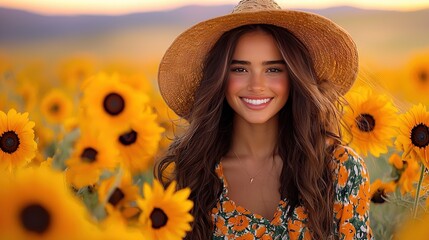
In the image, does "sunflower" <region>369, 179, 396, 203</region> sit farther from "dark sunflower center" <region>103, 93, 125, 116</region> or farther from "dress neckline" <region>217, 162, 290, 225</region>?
"dark sunflower center" <region>103, 93, 125, 116</region>

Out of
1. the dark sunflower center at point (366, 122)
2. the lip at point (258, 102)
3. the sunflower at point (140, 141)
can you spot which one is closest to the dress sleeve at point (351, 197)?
the lip at point (258, 102)

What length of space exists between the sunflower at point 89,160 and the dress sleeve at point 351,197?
1.70ft

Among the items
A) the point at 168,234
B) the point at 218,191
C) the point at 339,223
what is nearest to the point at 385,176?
the point at 339,223

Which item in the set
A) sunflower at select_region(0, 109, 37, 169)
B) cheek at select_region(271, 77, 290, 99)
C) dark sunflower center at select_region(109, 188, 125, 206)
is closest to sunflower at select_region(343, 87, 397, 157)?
cheek at select_region(271, 77, 290, 99)

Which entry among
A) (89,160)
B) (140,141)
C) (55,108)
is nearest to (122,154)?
(140,141)

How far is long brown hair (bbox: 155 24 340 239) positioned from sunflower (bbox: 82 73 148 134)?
20 cm

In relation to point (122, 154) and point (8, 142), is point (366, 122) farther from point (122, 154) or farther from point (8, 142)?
point (8, 142)

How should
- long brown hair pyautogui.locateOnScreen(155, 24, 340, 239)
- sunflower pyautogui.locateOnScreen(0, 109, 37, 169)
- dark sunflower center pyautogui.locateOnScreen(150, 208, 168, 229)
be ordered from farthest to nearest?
long brown hair pyautogui.locateOnScreen(155, 24, 340, 239), sunflower pyautogui.locateOnScreen(0, 109, 37, 169), dark sunflower center pyautogui.locateOnScreen(150, 208, 168, 229)

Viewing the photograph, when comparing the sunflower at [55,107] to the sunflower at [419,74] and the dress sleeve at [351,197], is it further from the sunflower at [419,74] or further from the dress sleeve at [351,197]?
the dress sleeve at [351,197]

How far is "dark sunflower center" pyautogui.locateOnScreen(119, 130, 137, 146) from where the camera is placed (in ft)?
6.23

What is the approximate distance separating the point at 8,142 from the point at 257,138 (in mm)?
822

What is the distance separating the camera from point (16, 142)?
3.65 feet

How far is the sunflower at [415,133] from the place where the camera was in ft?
5.34

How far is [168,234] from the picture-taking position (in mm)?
676
